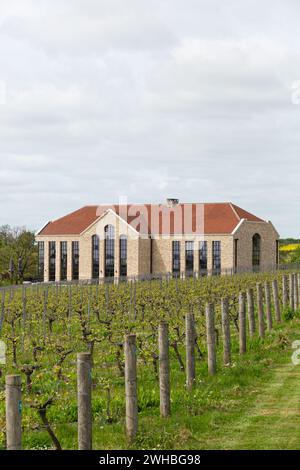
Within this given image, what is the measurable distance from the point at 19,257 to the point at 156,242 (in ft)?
71.5

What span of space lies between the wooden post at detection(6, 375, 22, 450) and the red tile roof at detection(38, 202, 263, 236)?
210ft

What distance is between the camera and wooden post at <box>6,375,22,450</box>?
723 cm

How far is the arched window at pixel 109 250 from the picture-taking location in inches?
2886

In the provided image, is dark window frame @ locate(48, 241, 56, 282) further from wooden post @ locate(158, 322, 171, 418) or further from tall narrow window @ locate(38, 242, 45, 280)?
wooden post @ locate(158, 322, 171, 418)

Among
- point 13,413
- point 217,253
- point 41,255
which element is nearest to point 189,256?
point 217,253

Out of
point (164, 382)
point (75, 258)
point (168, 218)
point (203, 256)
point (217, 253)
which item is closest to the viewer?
point (164, 382)

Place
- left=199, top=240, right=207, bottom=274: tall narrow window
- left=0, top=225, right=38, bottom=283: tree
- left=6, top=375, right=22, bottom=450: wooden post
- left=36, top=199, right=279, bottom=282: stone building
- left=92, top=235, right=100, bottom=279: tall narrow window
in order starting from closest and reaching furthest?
1. left=6, top=375, right=22, bottom=450: wooden post
2. left=36, top=199, right=279, bottom=282: stone building
3. left=199, top=240, right=207, bottom=274: tall narrow window
4. left=92, top=235, right=100, bottom=279: tall narrow window
5. left=0, top=225, right=38, bottom=283: tree

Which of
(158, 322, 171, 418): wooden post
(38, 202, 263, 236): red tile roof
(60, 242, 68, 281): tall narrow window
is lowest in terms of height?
(158, 322, 171, 418): wooden post

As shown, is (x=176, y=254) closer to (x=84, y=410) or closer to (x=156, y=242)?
(x=156, y=242)

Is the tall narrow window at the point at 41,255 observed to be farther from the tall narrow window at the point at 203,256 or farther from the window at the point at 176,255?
the tall narrow window at the point at 203,256

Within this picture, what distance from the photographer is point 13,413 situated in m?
7.25

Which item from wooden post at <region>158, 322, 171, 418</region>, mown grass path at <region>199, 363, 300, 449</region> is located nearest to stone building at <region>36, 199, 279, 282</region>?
mown grass path at <region>199, 363, 300, 449</region>

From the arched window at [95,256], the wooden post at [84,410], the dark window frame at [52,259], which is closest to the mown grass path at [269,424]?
the wooden post at [84,410]

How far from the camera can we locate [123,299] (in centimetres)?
3158
